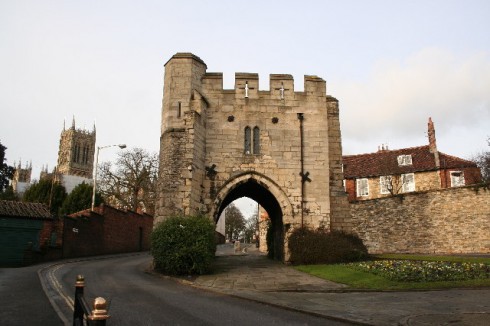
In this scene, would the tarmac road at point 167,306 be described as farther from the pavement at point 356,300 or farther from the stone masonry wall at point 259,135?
the stone masonry wall at point 259,135

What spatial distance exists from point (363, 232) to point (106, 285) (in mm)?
23196

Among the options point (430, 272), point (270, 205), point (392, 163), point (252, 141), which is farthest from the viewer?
point (392, 163)

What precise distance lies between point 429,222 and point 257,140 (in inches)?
637

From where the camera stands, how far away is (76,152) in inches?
3915

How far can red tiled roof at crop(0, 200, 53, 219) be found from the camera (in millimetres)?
20469

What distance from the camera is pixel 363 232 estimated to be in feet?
102

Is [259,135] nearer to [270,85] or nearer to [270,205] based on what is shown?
[270,85]

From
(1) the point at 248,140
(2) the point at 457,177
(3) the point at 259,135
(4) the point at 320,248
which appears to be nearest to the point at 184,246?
(4) the point at 320,248

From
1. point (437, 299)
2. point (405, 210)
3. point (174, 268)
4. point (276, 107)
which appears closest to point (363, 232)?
point (405, 210)

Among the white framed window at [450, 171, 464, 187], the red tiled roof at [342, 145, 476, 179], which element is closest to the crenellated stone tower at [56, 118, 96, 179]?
the red tiled roof at [342, 145, 476, 179]

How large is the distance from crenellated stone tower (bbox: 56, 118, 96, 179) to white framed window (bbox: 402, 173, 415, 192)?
77.7 meters

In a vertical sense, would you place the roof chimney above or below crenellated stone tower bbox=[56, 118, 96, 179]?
below

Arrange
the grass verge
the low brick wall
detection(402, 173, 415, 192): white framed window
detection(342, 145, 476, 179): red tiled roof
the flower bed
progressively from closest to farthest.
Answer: the grass verge → the flower bed → the low brick wall → detection(342, 145, 476, 179): red tiled roof → detection(402, 173, 415, 192): white framed window

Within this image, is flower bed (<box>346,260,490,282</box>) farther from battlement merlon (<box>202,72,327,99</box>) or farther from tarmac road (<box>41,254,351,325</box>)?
battlement merlon (<box>202,72,327,99</box>)
